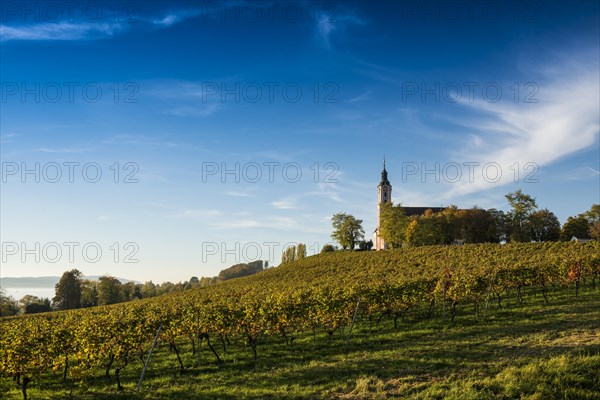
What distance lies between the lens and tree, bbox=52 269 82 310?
77.5 metres

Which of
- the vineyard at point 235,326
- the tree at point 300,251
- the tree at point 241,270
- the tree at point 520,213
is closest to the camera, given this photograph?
the vineyard at point 235,326

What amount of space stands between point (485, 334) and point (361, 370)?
6.96m

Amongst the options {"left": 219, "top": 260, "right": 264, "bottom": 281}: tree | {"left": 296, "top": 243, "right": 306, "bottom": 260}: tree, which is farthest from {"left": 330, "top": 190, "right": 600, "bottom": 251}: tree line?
{"left": 219, "top": 260, "right": 264, "bottom": 281}: tree

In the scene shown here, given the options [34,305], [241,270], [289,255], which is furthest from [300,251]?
[241,270]

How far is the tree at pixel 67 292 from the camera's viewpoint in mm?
77500

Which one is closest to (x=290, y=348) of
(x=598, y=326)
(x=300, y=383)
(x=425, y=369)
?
(x=300, y=383)

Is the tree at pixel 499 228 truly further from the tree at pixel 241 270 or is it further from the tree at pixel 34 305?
the tree at pixel 241 270

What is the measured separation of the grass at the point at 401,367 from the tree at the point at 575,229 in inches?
2565

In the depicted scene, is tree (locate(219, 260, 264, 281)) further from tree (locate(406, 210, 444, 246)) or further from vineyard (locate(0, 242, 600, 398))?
vineyard (locate(0, 242, 600, 398))

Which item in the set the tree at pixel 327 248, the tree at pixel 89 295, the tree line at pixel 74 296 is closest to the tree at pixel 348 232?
the tree at pixel 327 248

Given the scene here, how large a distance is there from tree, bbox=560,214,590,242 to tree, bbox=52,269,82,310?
314 feet

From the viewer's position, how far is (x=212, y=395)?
11.8m

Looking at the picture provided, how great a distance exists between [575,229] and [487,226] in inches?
611

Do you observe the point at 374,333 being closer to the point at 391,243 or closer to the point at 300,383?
the point at 300,383
